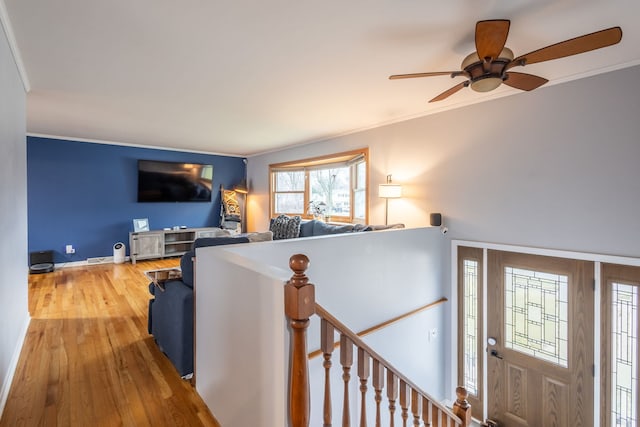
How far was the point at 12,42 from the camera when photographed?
2.18 metres

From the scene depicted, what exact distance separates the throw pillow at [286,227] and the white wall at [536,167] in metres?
1.72

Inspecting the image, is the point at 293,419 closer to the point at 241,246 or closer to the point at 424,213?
the point at 241,246

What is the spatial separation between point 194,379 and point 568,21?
3602mm

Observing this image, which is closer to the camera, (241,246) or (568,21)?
(568,21)

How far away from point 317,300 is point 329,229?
206cm

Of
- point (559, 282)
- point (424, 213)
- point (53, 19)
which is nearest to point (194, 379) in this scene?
point (53, 19)

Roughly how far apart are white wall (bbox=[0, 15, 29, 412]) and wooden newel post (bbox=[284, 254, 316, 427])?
2149 millimetres

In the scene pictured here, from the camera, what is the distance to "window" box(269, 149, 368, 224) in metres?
5.00

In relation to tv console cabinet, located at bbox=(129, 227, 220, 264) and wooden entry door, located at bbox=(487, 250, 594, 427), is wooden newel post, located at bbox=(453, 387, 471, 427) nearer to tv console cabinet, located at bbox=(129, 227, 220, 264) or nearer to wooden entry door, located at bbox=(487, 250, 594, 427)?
wooden entry door, located at bbox=(487, 250, 594, 427)

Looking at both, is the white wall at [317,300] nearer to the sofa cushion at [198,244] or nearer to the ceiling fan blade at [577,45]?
the sofa cushion at [198,244]

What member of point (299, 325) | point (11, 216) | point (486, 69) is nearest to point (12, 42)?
point (11, 216)

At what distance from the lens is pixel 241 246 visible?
2096 millimetres

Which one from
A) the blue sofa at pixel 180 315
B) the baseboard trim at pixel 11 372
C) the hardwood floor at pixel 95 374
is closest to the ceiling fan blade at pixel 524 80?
the blue sofa at pixel 180 315

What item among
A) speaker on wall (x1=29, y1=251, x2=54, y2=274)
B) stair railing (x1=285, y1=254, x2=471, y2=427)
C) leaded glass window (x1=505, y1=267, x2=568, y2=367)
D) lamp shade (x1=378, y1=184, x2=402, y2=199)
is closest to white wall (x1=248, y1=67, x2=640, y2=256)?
lamp shade (x1=378, y1=184, x2=402, y2=199)
